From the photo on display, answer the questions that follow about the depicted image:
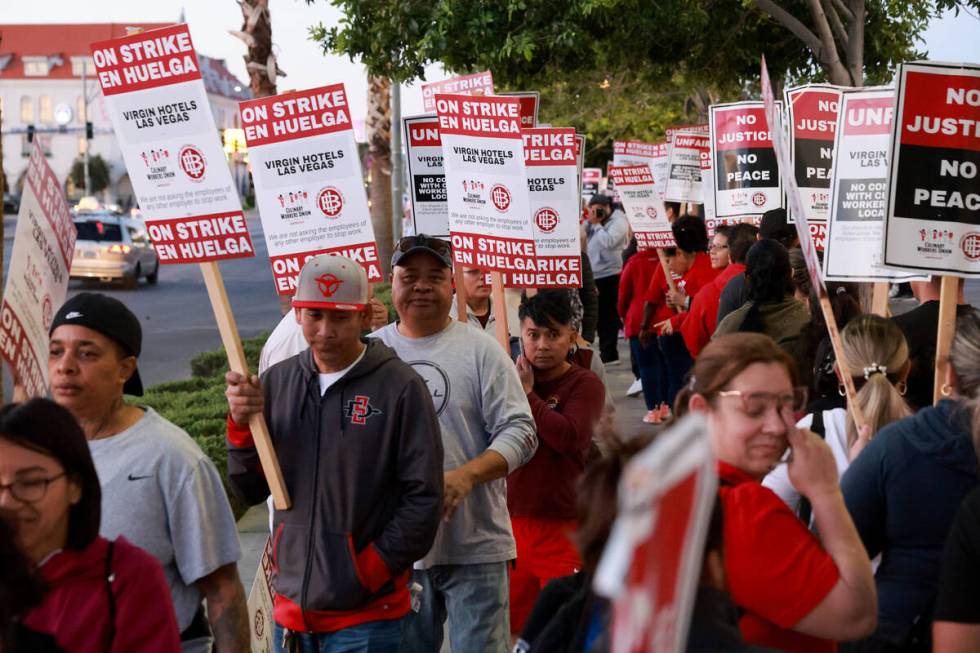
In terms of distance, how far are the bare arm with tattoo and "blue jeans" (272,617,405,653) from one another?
650 mm

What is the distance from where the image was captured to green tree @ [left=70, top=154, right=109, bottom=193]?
4259 inches

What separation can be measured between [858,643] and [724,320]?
158 inches

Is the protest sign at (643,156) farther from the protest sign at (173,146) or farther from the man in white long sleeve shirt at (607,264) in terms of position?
the protest sign at (173,146)

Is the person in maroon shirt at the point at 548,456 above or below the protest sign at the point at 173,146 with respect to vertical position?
below

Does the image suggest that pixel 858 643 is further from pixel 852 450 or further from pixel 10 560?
pixel 10 560

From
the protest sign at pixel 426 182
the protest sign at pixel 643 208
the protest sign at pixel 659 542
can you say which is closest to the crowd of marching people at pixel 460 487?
the protest sign at pixel 659 542

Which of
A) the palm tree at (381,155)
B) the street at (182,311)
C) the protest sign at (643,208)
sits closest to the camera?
the protest sign at (643,208)

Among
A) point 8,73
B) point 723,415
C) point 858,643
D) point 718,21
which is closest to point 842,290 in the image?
point 858,643

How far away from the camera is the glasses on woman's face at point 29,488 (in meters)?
2.84

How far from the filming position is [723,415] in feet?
10.2

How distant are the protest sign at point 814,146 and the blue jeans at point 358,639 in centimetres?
510

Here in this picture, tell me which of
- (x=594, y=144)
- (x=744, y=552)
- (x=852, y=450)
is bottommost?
(x=594, y=144)

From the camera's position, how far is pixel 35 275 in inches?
169

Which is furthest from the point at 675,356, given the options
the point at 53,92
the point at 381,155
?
the point at 53,92
